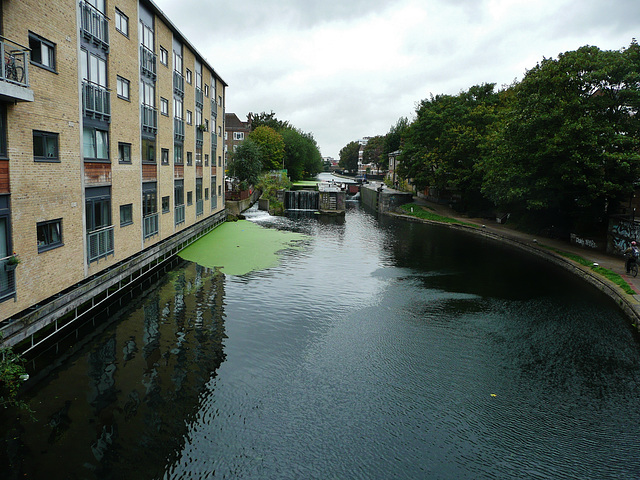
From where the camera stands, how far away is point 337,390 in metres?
13.6

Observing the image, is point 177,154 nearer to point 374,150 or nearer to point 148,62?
point 148,62

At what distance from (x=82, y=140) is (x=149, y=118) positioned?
8994 millimetres

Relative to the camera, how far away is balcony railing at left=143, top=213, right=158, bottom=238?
86.9 feet

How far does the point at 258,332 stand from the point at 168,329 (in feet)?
11.3

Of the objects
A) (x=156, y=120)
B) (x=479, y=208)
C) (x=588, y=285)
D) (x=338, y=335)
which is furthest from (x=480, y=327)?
(x=479, y=208)

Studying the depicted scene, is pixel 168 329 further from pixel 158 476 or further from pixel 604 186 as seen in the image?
pixel 604 186

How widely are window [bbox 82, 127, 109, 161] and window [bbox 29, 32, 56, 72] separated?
10.9ft

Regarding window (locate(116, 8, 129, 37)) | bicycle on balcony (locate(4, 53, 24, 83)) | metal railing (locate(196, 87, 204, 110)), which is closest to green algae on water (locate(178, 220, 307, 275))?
metal railing (locate(196, 87, 204, 110))

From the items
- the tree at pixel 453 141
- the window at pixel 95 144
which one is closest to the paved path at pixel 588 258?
the tree at pixel 453 141

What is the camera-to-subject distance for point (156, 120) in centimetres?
2839

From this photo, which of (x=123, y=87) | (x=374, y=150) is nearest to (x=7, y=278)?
(x=123, y=87)

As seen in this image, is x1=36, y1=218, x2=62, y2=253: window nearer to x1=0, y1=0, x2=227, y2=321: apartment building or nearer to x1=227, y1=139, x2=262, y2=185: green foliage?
x1=0, y1=0, x2=227, y2=321: apartment building

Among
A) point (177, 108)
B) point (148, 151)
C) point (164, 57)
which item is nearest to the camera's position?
point (148, 151)

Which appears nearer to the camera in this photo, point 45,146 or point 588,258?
point 45,146
